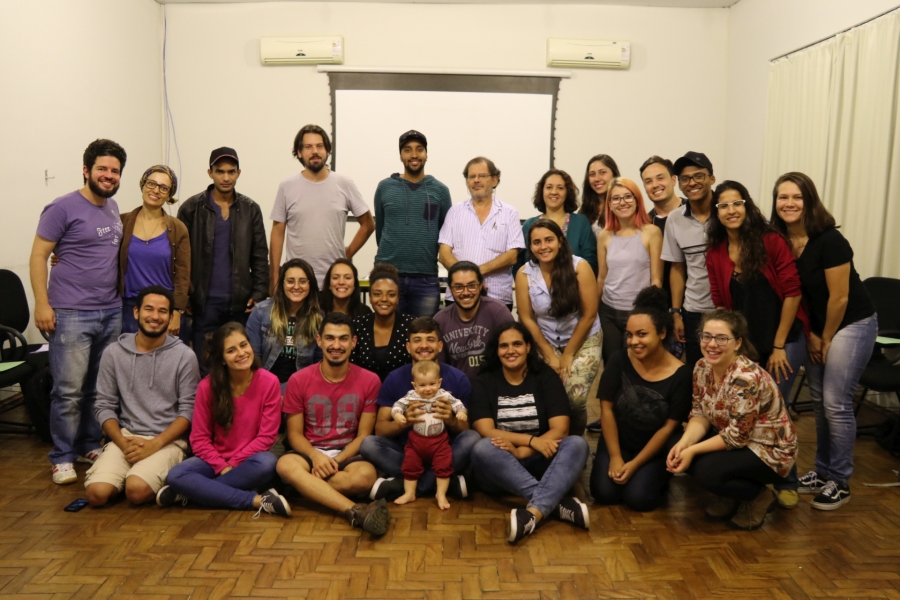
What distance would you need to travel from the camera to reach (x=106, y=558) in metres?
2.72

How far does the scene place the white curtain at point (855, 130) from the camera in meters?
4.56

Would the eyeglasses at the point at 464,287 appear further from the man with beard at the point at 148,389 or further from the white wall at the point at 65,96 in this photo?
the white wall at the point at 65,96

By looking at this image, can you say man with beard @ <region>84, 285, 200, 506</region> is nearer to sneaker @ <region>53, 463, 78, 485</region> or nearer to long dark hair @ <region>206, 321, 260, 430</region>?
long dark hair @ <region>206, 321, 260, 430</region>

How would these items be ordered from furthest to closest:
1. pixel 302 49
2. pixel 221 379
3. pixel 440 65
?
pixel 440 65, pixel 302 49, pixel 221 379

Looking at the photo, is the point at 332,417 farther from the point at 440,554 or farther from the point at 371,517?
the point at 440,554

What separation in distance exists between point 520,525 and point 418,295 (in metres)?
1.73

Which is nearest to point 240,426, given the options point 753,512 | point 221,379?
Answer: point 221,379

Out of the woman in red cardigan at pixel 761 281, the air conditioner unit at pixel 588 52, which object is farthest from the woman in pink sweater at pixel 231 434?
the air conditioner unit at pixel 588 52

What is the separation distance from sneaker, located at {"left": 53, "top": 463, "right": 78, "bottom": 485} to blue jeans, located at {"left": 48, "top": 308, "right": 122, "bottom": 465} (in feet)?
0.11

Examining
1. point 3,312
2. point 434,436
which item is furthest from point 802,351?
point 3,312

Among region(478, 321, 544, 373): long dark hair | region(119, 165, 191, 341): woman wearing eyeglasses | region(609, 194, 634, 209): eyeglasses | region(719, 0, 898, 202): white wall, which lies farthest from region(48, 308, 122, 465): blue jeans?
region(719, 0, 898, 202): white wall

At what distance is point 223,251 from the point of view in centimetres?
409

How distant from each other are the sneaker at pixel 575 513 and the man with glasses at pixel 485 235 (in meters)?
1.33

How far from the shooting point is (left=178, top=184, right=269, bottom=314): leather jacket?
404 cm
